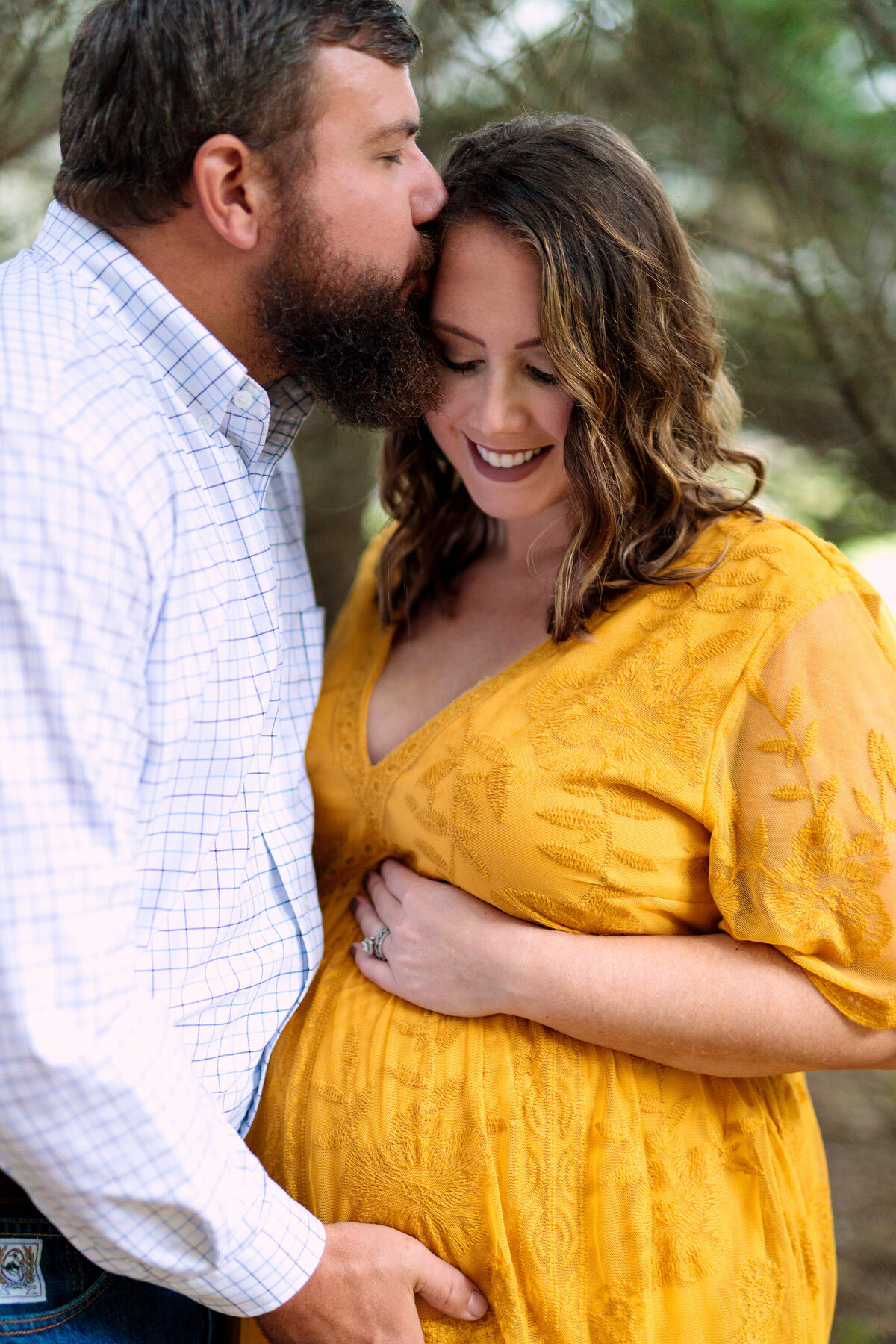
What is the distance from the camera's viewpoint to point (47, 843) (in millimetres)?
985

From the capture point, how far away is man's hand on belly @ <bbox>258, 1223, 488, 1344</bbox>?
1.23 metres

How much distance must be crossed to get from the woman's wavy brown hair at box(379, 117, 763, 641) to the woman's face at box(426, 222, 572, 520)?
3 cm

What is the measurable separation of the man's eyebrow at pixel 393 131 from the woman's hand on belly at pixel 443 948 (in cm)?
109

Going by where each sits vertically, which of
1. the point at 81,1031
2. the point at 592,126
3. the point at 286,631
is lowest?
the point at 81,1031

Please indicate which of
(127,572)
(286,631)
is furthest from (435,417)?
(127,572)

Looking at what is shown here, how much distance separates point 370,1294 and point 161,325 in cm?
129

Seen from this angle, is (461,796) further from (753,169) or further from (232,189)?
(753,169)

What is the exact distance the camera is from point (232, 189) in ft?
4.18

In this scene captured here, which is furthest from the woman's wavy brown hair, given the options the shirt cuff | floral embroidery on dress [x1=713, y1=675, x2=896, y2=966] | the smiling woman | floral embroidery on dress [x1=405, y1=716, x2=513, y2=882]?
the shirt cuff

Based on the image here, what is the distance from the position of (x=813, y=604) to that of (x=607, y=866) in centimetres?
46

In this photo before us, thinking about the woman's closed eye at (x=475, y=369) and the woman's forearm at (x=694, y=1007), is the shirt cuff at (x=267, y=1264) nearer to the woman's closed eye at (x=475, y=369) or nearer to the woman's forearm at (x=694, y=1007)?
the woman's forearm at (x=694, y=1007)

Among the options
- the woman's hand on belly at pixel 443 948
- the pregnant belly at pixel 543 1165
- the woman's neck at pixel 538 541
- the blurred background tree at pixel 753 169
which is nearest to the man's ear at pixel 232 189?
the woman's neck at pixel 538 541

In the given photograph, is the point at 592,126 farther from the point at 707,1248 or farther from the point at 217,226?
the point at 707,1248

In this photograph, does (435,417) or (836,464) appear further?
(836,464)
